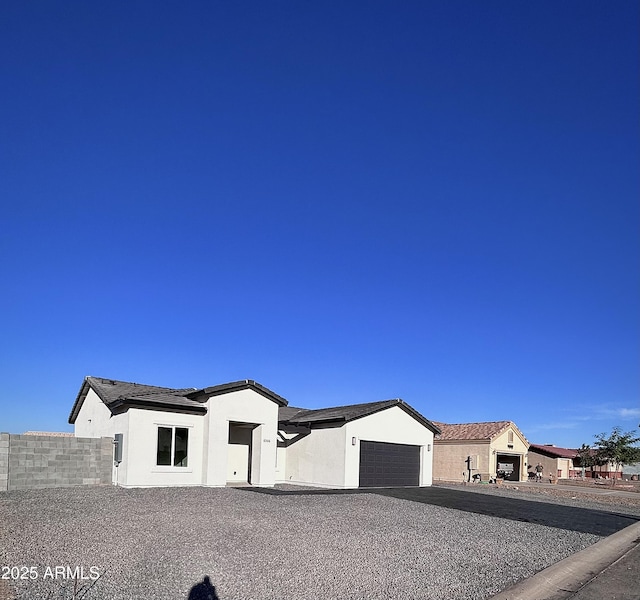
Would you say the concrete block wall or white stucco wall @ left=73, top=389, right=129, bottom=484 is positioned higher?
white stucco wall @ left=73, top=389, right=129, bottom=484

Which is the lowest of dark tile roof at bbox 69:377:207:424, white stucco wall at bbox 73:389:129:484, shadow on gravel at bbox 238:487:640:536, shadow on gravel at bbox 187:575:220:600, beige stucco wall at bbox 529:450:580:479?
beige stucco wall at bbox 529:450:580:479

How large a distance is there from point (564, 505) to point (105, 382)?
63.6 ft

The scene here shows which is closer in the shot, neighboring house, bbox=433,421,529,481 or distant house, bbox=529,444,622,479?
neighboring house, bbox=433,421,529,481

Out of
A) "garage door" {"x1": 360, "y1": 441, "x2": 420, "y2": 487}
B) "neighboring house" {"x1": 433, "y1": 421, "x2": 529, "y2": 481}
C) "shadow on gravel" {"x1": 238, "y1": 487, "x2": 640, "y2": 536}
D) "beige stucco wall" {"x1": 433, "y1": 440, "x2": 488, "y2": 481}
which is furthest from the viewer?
"neighboring house" {"x1": 433, "y1": 421, "x2": 529, "y2": 481}

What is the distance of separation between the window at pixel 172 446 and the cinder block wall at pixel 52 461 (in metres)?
1.94

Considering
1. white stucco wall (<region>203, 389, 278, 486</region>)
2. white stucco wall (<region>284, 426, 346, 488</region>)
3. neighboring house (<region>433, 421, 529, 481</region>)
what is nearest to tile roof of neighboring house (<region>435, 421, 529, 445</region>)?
neighboring house (<region>433, 421, 529, 481</region>)

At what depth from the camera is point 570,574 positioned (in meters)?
9.07

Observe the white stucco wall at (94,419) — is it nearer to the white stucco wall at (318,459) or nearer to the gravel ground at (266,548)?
the gravel ground at (266,548)

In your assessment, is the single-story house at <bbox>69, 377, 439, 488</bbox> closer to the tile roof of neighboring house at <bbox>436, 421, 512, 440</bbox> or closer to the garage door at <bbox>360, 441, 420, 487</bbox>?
the garage door at <bbox>360, 441, 420, 487</bbox>

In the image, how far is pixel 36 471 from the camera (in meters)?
18.8

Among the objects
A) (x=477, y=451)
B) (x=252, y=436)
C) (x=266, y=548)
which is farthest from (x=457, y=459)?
(x=266, y=548)

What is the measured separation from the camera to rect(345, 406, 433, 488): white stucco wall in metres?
23.2

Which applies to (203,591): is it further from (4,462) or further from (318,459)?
(318,459)

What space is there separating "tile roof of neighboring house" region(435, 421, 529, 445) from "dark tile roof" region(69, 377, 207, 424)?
2056cm
